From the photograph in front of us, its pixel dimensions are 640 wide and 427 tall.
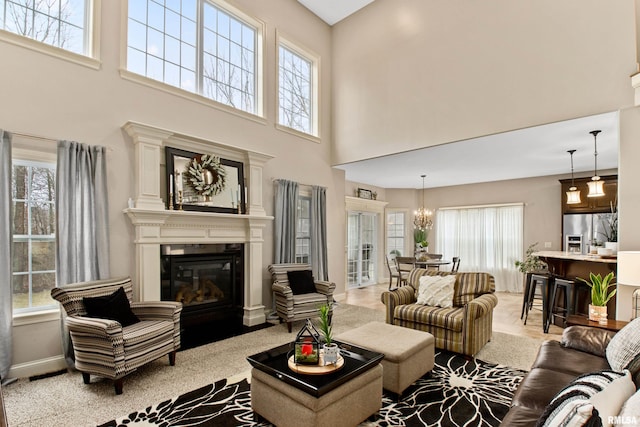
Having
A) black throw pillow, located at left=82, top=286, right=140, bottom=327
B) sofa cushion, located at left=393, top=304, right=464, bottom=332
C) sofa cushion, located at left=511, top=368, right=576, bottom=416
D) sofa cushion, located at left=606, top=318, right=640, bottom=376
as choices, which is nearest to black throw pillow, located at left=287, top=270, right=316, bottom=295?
sofa cushion, located at left=393, top=304, right=464, bottom=332

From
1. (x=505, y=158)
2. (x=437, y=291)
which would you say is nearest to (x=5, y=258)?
(x=437, y=291)

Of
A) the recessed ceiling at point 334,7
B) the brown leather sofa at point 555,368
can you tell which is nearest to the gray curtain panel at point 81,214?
the brown leather sofa at point 555,368

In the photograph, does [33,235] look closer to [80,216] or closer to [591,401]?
[80,216]

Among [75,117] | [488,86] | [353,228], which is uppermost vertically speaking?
[488,86]

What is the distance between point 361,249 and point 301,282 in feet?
12.5

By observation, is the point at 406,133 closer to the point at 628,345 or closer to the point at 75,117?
the point at 628,345

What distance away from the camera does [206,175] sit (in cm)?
439

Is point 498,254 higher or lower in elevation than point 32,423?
higher

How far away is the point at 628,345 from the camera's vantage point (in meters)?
2.00

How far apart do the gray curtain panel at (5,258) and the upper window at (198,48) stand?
5.58 feet

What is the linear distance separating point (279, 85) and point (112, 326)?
450 cm

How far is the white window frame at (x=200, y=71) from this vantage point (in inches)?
150

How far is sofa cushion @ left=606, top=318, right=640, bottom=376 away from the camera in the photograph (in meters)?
1.91

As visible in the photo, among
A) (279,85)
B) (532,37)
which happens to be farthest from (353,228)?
(532,37)
